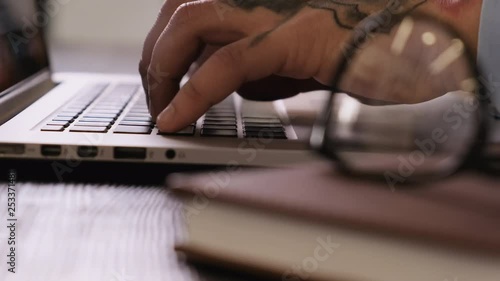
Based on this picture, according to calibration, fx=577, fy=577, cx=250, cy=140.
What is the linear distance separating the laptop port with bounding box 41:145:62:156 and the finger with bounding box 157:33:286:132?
0.30 ft

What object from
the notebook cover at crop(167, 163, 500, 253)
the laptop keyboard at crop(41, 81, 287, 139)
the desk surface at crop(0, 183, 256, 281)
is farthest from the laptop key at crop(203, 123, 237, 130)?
the notebook cover at crop(167, 163, 500, 253)

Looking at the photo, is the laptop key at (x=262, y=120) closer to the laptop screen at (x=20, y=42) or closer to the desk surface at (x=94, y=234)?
the desk surface at (x=94, y=234)

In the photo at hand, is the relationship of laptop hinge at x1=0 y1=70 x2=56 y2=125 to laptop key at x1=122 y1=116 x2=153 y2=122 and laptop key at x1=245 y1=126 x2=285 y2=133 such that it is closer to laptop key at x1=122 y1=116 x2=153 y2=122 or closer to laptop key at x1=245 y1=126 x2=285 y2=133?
laptop key at x1=122 y1=116 x2=153 y2=122

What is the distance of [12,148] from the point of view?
0.45m

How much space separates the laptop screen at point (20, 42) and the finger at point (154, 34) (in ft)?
0.55

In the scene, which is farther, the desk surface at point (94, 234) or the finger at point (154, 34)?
the finger at point (154, 34)

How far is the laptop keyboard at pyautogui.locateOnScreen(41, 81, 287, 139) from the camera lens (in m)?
0.50

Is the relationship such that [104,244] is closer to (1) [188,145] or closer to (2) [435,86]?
(1) [188,145]

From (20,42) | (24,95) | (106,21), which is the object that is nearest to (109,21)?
(106,21)

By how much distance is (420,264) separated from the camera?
0.80ft

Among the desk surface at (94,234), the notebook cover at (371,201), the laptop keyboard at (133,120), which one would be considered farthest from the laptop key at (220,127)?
the notebook cover at (371,201)

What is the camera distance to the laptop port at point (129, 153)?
446 millimetres

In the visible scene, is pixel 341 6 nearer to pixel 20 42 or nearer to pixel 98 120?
pixel 98 120

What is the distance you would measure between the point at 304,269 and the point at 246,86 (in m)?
0.43
